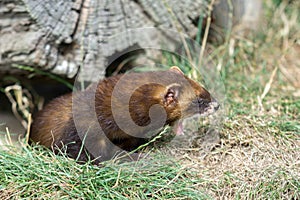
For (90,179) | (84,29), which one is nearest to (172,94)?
(90,179)

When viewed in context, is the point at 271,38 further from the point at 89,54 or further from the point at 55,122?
the point at 55,122

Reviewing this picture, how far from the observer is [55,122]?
375 centimetres

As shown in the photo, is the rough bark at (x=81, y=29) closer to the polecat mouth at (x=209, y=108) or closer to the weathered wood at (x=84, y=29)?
the weathered wood at (x=84, y=29)

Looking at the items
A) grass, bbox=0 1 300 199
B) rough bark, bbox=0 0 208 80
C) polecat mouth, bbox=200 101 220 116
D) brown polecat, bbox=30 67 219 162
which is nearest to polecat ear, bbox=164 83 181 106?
brown polecat, bbox=30 67 219 162

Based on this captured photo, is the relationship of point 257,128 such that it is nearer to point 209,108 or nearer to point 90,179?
point 209,108

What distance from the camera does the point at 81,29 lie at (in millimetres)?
4184

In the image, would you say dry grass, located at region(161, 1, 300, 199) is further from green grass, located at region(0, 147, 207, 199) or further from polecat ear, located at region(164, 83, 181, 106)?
polecat ear, located at region(164, 83, 181, 106)

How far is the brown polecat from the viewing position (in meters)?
3.42

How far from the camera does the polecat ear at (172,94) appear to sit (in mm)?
3395

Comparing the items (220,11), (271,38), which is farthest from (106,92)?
(271,38)

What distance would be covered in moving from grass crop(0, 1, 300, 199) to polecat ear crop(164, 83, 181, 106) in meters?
0.37

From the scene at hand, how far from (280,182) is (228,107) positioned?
988 millimetres

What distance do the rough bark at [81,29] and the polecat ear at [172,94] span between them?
3.56 feet

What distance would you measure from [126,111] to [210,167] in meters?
0.67
